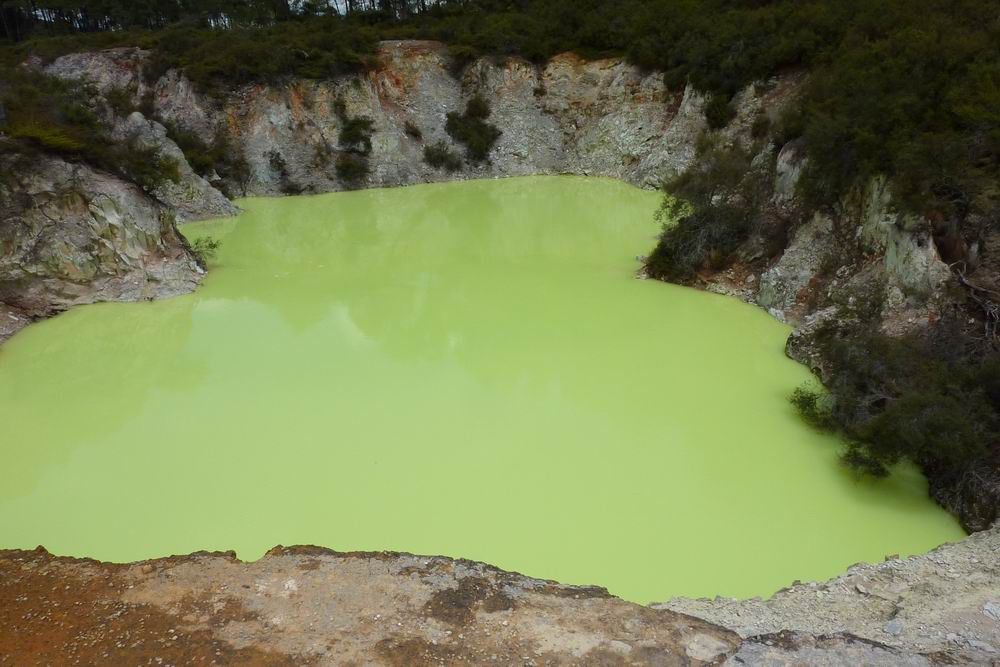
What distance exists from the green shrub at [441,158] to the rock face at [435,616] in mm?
22113

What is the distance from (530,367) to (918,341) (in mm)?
4684

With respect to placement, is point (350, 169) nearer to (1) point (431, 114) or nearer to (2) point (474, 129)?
(1) point (431, 114)

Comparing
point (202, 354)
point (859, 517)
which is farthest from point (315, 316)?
point (859, 517)

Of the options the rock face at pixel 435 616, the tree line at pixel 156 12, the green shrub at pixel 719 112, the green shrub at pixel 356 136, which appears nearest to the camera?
the rock face at pixel 435 616

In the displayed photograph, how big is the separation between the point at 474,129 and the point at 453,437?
21731mm

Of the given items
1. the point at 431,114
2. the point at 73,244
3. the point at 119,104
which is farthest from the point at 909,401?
the point at 119,104

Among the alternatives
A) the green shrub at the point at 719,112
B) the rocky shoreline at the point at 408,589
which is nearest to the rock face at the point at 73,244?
the rocky shoreline at the point at 408,589

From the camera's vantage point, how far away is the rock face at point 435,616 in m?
3.62

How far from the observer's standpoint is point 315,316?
11.0 metres

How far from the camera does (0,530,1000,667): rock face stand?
362 centimetres

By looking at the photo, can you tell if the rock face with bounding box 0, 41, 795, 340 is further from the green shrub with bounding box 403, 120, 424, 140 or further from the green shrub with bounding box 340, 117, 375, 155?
the green shrub with bounding box 340, 117, 375, 155

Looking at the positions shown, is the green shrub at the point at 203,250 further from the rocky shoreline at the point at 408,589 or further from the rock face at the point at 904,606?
the rock face at the point at 904,606

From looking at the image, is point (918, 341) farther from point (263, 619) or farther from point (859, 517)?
point (263, 619)

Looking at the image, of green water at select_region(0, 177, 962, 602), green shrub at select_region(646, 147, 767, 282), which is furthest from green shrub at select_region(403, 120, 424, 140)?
green shrub at select_region(646, 147, 767, 282)
